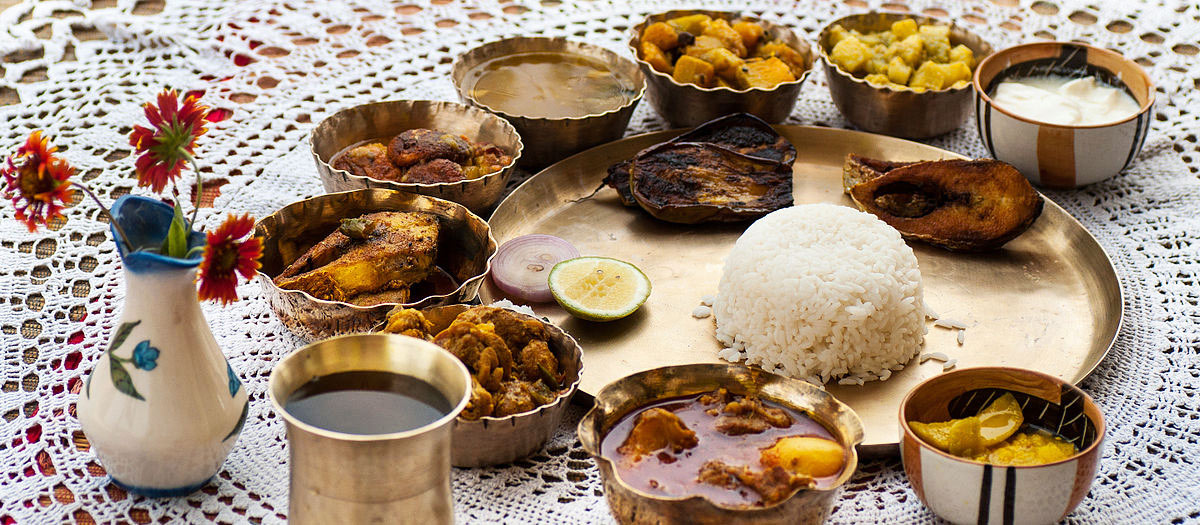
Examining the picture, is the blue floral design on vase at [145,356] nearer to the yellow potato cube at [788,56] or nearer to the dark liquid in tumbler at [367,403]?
the dark liquid in tumbler at [367,403]

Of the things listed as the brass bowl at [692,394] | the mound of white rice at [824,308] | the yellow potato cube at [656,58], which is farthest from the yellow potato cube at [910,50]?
the brass bowl at [692,394]

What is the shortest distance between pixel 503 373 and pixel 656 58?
168 centimetres

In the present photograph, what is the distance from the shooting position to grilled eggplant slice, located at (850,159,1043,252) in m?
3.12

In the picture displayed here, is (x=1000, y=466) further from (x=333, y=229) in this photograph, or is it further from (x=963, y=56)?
(x=963, y=56)

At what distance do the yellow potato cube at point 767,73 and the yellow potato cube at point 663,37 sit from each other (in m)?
0.27

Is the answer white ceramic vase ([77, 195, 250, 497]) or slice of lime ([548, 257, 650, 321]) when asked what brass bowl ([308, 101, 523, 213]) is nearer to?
slice of lime ([548, 257, 650, 321])

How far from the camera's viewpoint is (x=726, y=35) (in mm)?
3736

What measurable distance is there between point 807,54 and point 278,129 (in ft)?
6.02

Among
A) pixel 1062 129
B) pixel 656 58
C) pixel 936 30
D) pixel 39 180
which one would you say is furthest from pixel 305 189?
pixel 1062 129

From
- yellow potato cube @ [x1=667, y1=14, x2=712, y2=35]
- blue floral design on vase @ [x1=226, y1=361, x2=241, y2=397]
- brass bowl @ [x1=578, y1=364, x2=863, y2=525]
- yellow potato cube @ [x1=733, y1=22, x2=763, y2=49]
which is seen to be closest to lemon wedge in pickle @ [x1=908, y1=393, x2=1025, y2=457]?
brass bowl @ [x1=578, y1=364, x2=863, y2=525]

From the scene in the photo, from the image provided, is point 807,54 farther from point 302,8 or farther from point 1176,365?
point 302,8

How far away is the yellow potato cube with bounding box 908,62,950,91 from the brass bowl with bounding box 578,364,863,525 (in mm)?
1714

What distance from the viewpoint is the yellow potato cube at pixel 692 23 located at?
3855 mm

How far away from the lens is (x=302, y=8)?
170 inches
